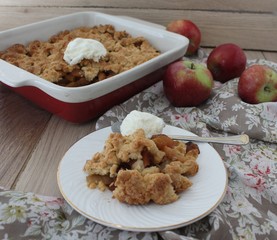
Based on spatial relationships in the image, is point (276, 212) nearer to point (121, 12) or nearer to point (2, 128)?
point (2, 128)

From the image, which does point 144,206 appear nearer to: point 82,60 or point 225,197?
point 225,197

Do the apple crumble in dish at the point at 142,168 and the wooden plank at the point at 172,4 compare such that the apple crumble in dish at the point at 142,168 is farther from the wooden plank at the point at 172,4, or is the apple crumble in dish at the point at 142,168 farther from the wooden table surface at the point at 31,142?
the wooden plank at the point at 172,4

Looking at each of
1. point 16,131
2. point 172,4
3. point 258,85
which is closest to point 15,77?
point 16,131

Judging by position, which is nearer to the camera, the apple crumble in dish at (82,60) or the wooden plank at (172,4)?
the apple crumble in dish at (82,60)

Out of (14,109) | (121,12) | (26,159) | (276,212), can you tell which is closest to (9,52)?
(14,109)

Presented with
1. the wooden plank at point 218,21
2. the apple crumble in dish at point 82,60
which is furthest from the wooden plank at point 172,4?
the apple crumble in dish at point 82,60

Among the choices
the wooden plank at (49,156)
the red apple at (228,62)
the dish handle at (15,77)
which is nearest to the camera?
the wooden plank at (49,156)

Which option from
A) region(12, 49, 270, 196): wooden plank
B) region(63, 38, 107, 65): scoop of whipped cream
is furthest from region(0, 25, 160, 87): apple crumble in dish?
region(12, 49, 270, 196): wooden plank

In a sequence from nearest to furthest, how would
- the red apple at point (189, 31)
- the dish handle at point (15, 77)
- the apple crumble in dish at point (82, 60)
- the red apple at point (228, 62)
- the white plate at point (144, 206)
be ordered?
the white plate at point (144, 206) → the dish handle at point (15, 77) → the apple crumble in dish at point (82, 60) → the red apple at point (228, 62) → the red apple at point (189, 31)
